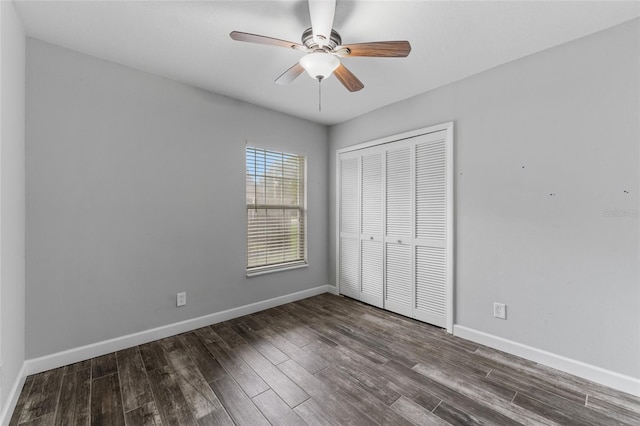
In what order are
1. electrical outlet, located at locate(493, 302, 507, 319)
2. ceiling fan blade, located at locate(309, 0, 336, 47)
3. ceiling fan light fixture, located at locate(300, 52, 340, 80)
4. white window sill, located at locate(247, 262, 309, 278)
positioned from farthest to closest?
white window sill, located at locate(247, 262, 309, 278), electrical outlet, located at locate(493, 302, 507, 319), ceiling fan light fixture, located at locate(300, 52, 340, 80), ceiling fan blade, located at locate(309, 0, 336, 47)

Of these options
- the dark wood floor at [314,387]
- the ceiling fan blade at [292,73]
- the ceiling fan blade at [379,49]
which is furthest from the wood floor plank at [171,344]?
the ceiling fan blade at [379,49]

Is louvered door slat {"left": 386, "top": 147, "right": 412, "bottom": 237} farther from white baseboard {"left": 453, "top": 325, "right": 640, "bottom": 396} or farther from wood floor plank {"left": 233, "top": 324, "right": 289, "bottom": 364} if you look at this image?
wood floor plank {"left": 233, "top": 324, "right": 289, "bottom": 364}

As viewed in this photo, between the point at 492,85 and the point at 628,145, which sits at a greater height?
the point at 492,85

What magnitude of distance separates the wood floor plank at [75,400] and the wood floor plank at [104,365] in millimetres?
40

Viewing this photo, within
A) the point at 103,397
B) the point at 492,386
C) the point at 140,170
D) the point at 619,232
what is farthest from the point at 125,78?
the point at 619,232

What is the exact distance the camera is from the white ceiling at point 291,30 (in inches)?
69.5

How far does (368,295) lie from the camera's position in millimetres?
3656

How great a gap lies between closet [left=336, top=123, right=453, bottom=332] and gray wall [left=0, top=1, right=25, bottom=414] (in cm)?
318

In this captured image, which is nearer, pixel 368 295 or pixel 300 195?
pixel 368 295

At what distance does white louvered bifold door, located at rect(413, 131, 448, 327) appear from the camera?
2.88 metres

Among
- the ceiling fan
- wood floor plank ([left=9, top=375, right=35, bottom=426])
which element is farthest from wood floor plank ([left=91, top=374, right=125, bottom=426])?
the ceiling fan

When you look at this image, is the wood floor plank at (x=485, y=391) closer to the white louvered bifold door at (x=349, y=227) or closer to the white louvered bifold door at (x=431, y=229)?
the white louvered bifold door at (x=431, y=229)

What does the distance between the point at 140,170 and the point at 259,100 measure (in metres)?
1.49

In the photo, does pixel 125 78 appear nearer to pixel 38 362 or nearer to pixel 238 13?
pixel 238 13
